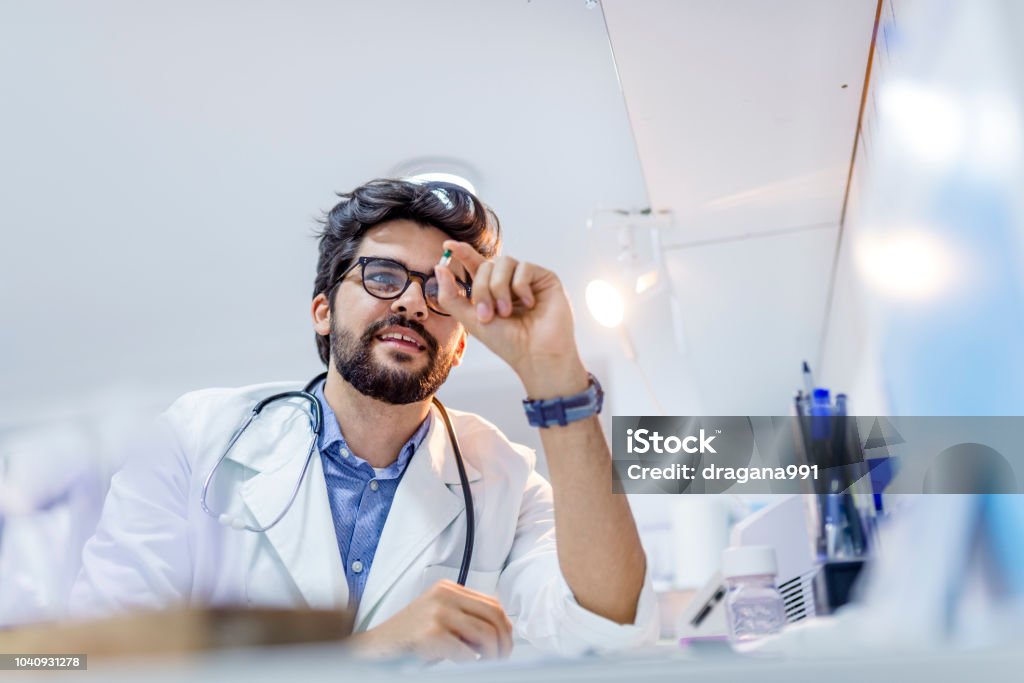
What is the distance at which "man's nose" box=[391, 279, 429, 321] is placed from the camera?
115 centimetres

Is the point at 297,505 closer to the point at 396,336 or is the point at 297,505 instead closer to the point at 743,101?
the point at 396,336

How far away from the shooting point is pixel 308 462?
3.71 feet

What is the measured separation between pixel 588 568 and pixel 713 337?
1.31 m

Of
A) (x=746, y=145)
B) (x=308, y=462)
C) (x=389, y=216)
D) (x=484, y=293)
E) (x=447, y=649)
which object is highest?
(x=746, y=145)

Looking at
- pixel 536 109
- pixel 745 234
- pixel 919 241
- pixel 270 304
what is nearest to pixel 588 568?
pixel 919 241

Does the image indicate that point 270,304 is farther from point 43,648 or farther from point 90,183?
point 43,648

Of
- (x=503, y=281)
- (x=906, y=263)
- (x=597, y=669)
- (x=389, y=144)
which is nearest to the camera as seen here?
(x=597, y=669)

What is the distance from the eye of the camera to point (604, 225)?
5.53 ft

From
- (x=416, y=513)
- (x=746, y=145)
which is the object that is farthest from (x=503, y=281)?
(x=746, y=145)

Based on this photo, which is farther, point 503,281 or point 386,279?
point 386,279

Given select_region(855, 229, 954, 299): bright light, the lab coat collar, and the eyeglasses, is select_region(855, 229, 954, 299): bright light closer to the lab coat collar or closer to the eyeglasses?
the eyeglasses

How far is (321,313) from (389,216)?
22 centimetres

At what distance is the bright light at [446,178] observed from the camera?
153 centimetres

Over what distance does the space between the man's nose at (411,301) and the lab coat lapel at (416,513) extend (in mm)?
198
